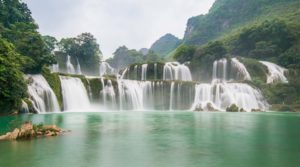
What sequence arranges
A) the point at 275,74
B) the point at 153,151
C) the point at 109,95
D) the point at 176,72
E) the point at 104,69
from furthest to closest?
the point at 104,69 < the point at 275,74 < the point at 176,72 < the point at 109,95 < the point at 153,151

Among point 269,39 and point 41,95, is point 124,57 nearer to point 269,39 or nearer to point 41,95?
point 269,39

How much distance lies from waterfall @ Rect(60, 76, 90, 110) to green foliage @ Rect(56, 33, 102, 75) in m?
25.0

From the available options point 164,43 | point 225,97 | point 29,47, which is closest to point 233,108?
point 225,97

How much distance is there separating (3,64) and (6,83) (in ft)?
5.02

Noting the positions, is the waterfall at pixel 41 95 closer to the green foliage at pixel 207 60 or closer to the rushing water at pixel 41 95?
the rushing water at pixel 41 95

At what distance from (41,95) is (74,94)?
15.8ft

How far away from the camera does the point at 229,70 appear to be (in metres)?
52.3

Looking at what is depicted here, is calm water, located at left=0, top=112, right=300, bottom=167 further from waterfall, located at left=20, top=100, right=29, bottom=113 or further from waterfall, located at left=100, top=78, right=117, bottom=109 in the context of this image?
waterfall, located at left=100, top=78, right=117, bottom=109

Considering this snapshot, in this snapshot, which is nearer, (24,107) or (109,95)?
(24,107)

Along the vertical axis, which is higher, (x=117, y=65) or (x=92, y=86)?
(x=117, y=65)

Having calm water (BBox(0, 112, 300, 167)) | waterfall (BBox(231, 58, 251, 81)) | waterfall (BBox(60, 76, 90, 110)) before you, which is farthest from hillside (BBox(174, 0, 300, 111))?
calm water (BBox(0, 112, 300, 167))

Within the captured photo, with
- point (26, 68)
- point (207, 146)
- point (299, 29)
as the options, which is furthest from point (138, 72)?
point (207, 146)

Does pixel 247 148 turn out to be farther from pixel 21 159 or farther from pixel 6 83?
pixel 6 83

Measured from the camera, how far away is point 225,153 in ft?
32.9
